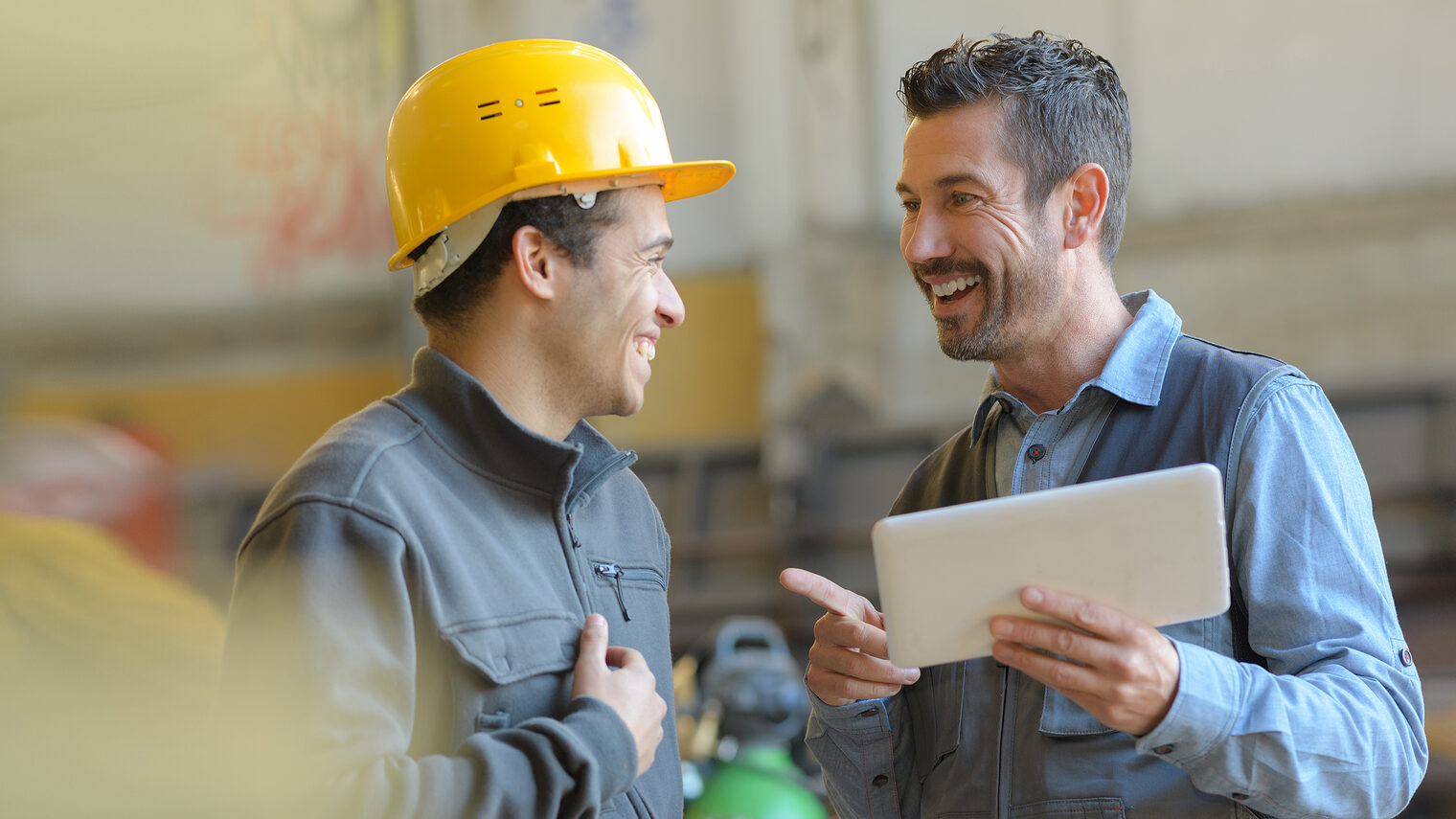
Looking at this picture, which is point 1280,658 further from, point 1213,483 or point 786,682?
point 786,682

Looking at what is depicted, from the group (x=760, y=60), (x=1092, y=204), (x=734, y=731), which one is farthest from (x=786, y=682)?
(x=760, y=60)

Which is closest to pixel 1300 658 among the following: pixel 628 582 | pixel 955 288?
pixel 955 288

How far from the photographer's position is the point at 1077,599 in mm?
1318

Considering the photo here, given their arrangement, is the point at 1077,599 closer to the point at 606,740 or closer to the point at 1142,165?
the point at 606,740

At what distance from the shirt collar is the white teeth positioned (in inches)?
9.8

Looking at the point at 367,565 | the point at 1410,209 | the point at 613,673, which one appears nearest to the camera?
the point at 367,565

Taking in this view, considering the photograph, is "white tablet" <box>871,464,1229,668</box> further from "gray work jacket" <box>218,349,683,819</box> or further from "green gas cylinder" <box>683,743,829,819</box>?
"green gas cylinder" <box>683,743,829,819</box>

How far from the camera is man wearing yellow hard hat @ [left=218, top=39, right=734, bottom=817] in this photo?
1187mm

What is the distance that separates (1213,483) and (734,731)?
336 cm

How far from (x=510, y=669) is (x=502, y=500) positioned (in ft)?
0.76

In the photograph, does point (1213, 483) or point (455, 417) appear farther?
point (455, 417)

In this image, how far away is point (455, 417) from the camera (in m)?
1.46

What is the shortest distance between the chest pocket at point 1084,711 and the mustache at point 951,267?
24.3 inches

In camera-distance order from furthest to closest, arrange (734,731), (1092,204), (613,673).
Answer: (734,731) → (1092,204) → (613,673)
